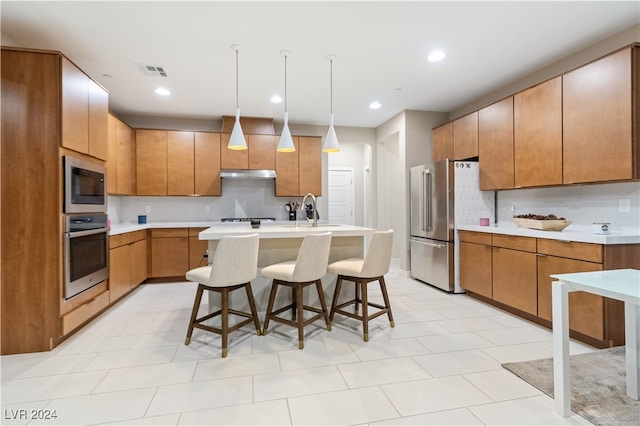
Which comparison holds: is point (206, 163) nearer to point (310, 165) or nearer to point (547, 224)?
point (310, 165)

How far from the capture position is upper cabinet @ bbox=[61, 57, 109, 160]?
258cm

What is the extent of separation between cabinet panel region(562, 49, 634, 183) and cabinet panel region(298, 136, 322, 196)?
3458 mm

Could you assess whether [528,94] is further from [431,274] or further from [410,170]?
[431,274]

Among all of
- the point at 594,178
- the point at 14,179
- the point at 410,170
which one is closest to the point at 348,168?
the point at 410,170

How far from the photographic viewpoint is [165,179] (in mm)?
5020

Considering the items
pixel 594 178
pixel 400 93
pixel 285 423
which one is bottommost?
pixel 285 423

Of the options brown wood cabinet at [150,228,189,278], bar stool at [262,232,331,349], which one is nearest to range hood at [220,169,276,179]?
brown wood cabinet at [150,228,189,278]

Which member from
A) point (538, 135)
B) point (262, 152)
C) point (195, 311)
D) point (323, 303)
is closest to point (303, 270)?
point (323, 303)

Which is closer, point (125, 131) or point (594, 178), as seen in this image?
point (594, 178)

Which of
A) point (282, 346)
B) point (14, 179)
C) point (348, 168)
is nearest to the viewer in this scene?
point (14, 179)

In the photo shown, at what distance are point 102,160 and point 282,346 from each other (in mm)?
2673

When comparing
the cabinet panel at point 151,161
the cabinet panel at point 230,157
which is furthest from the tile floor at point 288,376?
the cabinet panel at point 230,157

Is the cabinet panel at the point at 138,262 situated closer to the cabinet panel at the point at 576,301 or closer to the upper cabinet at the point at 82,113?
the upper cabinet at the point at 82,113

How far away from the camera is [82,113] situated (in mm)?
2834
